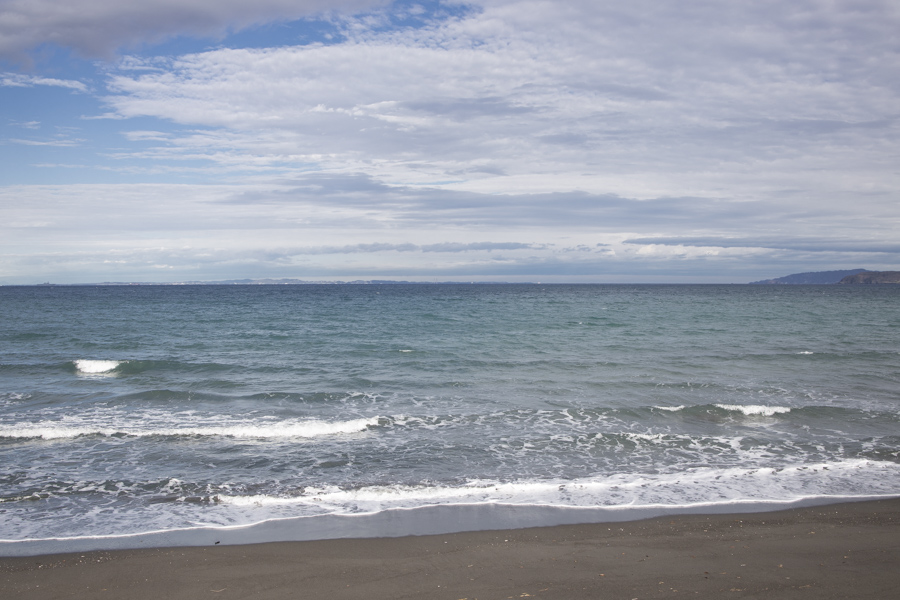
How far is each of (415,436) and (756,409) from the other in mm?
8963

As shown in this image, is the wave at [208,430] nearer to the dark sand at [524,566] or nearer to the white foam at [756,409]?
the dark sand at [524,566]

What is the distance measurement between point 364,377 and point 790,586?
14246mm

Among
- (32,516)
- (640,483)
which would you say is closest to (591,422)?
(640,483)

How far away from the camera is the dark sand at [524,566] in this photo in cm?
580

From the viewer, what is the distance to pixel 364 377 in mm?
18438

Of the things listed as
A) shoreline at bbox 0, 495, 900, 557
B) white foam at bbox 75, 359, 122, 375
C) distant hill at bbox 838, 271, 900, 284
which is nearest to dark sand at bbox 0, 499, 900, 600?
shoreline at bbox 0, 495, 900, 557

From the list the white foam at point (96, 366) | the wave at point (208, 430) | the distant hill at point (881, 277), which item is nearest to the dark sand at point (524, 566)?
the wave at point (208, 430)

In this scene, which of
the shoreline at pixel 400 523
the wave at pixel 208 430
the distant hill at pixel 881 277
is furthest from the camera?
the distant hill at pixel 881 277

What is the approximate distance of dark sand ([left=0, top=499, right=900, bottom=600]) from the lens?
5.80m

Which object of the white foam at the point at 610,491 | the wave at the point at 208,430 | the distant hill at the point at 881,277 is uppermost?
the distant hill at the point at 881,277

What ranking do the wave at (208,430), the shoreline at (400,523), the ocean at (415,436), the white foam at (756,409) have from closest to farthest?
the shoreline at (400,523)
the ocean at (415,436)
the wave at (208,430)
the white foam at (756,409)

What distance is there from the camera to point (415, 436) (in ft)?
39.2

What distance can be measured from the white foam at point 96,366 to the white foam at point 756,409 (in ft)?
A: 67.0

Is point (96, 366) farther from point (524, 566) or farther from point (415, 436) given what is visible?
point (524, 566)
